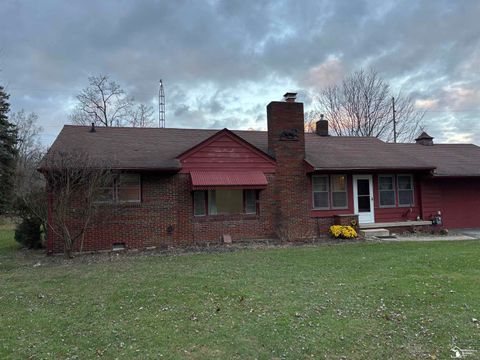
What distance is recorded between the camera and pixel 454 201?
16.6m

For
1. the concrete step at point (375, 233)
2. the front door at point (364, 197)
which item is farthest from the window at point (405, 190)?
the concrete step at point (375, 233)

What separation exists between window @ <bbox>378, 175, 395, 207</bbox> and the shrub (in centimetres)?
281

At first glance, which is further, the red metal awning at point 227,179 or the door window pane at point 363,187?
the door window pane at point 363,187

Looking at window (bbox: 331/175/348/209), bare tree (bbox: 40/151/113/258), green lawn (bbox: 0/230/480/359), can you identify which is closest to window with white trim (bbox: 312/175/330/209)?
window (bbox: 331/175/348/209)

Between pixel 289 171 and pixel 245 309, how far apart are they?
9.02m

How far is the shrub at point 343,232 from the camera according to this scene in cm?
1341

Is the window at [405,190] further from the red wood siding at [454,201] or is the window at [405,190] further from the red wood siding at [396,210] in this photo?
the red wood siding at [454,201]

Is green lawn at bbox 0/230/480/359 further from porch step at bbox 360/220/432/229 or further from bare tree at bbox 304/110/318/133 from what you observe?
bare tree at bbox 304/110/318/133

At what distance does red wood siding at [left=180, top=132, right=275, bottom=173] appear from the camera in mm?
13164

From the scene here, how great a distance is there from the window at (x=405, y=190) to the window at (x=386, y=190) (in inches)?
12.4

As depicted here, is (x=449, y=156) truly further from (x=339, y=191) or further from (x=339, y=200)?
(x=339, y=200)

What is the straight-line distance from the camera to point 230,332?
4758 mm

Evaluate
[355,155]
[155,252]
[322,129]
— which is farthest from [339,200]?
[155,252]

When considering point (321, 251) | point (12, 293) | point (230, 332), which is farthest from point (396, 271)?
point (12, 293)
